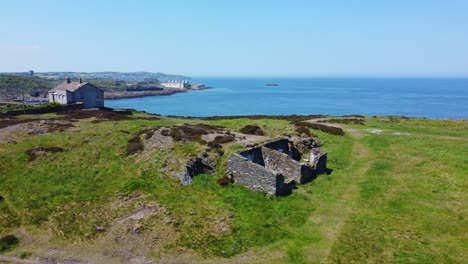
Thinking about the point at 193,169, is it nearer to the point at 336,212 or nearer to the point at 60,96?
the point at 336,212

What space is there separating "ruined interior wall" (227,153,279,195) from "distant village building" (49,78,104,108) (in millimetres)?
58055

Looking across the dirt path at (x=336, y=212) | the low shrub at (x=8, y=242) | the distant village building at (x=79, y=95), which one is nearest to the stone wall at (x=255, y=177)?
the dirt path at (x=336, y=212)

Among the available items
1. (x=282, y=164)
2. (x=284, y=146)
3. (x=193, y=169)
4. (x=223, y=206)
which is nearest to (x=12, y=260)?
(x=223, y=206)

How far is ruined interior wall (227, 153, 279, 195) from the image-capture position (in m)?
28.1

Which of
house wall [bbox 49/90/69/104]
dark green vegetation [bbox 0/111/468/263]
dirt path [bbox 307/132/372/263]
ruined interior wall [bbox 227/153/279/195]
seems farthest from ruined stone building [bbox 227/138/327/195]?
house wall [bbox 49/90/69/104]

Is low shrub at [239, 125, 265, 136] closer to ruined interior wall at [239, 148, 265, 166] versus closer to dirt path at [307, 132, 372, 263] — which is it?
ruined interior wall at [239, 148, 265, 166]

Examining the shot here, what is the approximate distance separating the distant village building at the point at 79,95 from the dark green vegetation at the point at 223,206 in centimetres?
4060

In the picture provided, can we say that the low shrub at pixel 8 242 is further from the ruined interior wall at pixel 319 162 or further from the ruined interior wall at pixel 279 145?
the ruined interior wall at pixel 319 162

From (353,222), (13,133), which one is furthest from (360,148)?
(13,133)

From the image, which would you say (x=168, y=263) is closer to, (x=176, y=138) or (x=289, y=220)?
(x=289, y=220)

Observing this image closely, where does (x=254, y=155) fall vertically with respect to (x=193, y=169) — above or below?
above

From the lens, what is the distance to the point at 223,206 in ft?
85.9

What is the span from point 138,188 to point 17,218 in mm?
8714

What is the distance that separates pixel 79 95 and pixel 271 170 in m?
63.3
